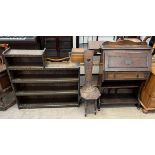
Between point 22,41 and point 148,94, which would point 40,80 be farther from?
point 148,94

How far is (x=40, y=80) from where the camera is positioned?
8.77 feet

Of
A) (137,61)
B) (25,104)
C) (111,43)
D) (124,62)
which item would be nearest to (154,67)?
(137,61)

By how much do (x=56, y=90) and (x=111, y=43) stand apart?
1.19m

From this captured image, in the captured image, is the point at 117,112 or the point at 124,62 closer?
the point at 124,62

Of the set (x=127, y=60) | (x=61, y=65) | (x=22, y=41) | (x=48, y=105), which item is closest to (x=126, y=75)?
(x=127, y=60)

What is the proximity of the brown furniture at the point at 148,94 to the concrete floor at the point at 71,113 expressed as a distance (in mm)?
175

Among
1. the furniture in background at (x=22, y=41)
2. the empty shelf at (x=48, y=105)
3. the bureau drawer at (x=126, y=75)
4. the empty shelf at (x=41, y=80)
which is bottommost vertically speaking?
the empty shelf at (x=48, y=105)

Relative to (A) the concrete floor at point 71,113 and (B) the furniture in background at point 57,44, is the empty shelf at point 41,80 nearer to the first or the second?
(A) the concrete floor at point 71,113

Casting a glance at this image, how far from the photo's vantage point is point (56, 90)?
290 centimetres

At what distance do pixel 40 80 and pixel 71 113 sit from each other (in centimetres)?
78

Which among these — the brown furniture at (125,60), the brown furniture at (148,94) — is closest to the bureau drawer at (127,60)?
the brown furniture at (125,60)

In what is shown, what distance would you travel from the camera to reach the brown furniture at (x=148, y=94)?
2.55m

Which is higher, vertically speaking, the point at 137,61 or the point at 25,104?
the point at 137,61

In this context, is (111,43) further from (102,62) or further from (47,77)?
(47,77)
